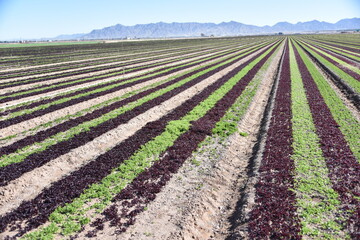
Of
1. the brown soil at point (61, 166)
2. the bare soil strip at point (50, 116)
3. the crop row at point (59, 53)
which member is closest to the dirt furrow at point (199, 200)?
the brown soil at point (61, 166)

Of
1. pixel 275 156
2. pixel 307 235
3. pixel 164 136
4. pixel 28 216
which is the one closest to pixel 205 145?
pixel 164 136

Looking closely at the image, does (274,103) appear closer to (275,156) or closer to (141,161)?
(275,156)

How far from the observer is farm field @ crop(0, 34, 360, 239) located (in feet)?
30.0

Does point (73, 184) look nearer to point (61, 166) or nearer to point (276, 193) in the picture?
point (61, 166)

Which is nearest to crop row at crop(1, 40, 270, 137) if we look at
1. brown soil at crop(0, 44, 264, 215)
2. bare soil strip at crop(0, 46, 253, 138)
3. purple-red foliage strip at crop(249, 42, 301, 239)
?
bare soil strip at crop(0, 46, 253, 138)

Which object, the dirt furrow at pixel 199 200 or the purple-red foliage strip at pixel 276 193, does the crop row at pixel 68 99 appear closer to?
the dirt furrow at pixel 199 200

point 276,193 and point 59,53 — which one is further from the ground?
point 59,53

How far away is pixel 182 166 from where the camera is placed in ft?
43.9

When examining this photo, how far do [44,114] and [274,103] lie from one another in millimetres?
19398

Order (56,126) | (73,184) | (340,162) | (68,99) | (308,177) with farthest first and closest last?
1. (68,99)
2. (56,126)
3. (340,162)
4. (73,184)
5. (308,177)

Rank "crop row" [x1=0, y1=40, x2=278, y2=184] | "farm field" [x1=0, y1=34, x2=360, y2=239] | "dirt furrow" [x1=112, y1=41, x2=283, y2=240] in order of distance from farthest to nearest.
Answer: "crop row" [x1=0, y1=40, x2=278, y2=184]
"farm field" [x1=0, y1=34, x2=360, y2=239]
"dirt furrow" [x1=112, y1=41, x2=283, y2=240]

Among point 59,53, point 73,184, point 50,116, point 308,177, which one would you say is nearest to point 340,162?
point 308,177

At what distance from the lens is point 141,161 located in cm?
1373

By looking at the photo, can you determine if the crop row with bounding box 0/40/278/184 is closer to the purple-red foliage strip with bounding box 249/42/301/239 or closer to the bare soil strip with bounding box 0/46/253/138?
the bare soil strip with bounding box 0/46/253/138
